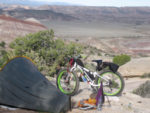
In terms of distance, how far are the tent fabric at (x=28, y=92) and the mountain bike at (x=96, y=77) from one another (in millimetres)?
1086

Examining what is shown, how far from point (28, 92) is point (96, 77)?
6.41 feet

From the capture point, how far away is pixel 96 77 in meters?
5.96

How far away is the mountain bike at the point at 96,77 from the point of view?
5945 millimetres

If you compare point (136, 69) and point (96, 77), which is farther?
point (136, 69)

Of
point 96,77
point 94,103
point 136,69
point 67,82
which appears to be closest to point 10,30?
point 136,69

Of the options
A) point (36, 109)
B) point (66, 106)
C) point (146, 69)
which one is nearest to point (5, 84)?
point (36, 109)

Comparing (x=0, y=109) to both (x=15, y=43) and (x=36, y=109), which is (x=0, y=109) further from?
(x=15, y=43)

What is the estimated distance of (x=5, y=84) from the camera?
4.88 meters

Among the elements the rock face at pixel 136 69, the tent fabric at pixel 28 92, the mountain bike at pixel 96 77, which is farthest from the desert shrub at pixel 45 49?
the tent fabric at pixel 28 92

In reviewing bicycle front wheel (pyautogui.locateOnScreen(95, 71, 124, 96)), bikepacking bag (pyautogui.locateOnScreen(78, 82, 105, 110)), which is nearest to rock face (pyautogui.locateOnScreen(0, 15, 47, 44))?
bicycle front wheel (pyautogui.locateOnScreen(95, 71, 124, 96))

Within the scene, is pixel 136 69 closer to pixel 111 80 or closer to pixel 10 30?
pixel 111 80

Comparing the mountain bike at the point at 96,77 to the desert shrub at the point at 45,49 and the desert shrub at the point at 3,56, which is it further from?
the desert shrub at the point at 45,49

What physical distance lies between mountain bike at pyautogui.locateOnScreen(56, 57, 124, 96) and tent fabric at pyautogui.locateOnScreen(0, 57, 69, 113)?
3.56 ft

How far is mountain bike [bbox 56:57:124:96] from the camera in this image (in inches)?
234
